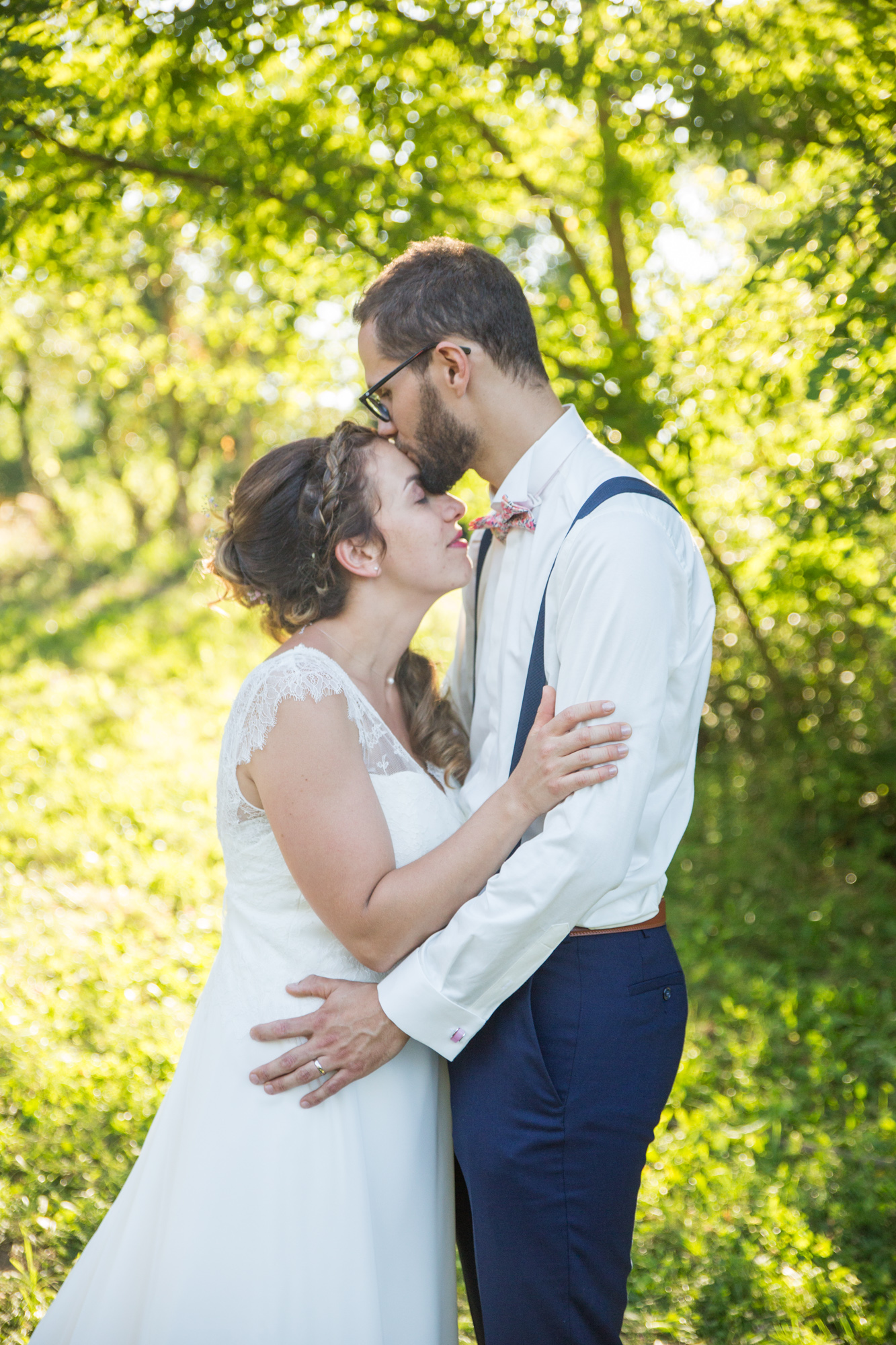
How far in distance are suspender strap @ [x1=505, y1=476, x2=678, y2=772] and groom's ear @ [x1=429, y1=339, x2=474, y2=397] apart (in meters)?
0.41

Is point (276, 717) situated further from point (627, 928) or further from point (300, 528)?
point (627, 928)

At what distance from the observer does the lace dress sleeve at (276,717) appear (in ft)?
6.77

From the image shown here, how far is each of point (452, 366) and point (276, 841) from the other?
1.08 m

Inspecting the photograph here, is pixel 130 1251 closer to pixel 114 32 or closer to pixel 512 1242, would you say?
pixel 512 1242

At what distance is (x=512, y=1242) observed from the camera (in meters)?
1.91

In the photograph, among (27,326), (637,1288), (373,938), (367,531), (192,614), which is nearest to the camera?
(373,938)

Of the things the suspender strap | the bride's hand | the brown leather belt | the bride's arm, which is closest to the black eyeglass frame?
the suspender strap

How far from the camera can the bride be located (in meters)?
1.96

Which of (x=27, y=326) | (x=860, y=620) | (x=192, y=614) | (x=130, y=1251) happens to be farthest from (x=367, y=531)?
(x=27, y=326)

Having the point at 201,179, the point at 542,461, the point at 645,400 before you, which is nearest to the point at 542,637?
the point at 542,461

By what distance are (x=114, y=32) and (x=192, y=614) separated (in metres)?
8.95

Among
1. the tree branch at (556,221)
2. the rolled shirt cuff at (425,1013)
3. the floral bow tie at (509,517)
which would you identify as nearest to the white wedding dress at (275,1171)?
the rolled shirt cuff at (425,1013)

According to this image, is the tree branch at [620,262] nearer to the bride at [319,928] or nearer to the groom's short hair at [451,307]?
the groom's short hair at [451,307]

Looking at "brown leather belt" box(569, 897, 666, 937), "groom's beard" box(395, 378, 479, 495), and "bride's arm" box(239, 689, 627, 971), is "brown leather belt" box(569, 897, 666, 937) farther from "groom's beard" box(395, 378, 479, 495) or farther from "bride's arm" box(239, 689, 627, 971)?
"groom's beard" box(395, 378, 479, 495)
